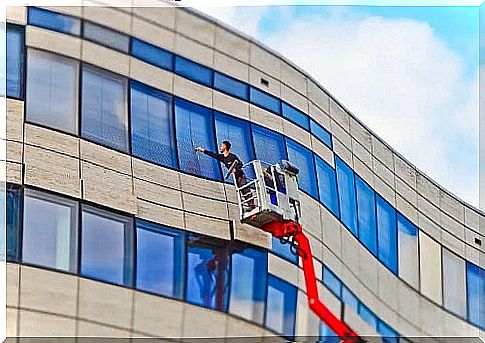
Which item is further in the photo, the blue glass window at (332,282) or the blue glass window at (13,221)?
the blue glass window at (332,282)

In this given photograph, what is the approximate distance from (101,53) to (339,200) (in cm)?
83

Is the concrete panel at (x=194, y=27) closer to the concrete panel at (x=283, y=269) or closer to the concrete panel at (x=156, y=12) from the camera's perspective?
the concrete panel at (x=156, y=12)

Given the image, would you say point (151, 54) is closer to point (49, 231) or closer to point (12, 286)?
point (49, 231)

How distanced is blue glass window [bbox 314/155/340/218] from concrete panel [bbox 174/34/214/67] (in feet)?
1.45

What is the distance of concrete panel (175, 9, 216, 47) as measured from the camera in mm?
3330

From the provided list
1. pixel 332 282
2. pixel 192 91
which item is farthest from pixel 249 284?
pixel 192 91

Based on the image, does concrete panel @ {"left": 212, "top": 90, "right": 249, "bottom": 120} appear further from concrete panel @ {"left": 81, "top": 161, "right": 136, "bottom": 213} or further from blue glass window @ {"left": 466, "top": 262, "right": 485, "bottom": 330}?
blue glass window @ {"left": 466, "top": 262, "right": 485, "bottom": 330}

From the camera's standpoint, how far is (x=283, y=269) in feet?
10.8

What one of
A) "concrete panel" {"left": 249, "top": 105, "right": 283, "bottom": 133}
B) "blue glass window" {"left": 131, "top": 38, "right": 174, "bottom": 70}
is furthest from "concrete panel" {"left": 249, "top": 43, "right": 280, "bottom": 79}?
"blue glass window" {"left": 131, "top": 38, "right": 174, "bottom": 70}

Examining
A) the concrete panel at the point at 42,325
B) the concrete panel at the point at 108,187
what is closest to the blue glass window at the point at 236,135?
the concrete panel at the point at 108,187

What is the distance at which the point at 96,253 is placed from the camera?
A: 3121mm

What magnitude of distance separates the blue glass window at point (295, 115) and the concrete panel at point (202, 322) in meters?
0.64

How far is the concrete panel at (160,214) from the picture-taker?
127 inches

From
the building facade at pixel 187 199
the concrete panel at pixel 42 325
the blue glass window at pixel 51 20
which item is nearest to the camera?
the concrete panel at pixel 42 325
